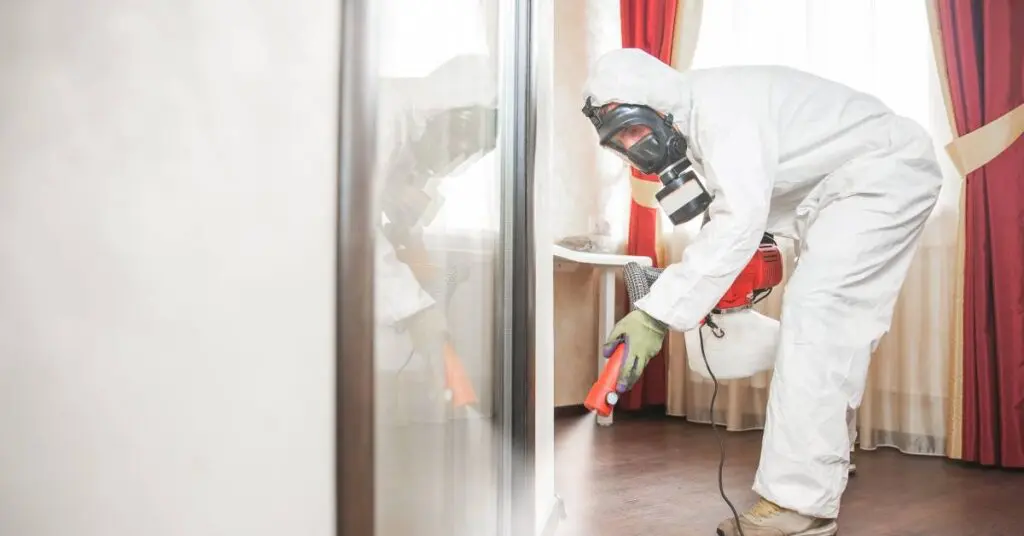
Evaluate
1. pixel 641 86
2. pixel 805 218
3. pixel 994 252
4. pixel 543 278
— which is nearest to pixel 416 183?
pixel 543 278

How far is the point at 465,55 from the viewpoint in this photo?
33.3 inches

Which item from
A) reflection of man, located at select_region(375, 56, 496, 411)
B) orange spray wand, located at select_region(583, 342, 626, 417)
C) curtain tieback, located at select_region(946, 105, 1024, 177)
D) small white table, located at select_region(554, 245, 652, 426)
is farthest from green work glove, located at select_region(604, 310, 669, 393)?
curtain tieback, located at select_region(946, 105, 1024, 177)

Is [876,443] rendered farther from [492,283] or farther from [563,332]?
[492,283]

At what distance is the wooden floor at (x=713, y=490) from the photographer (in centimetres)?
136

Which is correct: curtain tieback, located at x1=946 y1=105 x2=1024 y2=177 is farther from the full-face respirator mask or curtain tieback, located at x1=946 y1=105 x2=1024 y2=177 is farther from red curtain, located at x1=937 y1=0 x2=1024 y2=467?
the full-face respirator mask

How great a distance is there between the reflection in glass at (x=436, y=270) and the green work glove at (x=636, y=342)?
0.36 metres

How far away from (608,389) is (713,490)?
0.59 m

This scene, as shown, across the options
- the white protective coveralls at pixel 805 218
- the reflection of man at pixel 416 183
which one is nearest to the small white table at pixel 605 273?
the white protective coveralls at pixel 805 218

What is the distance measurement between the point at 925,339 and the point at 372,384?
2.16m

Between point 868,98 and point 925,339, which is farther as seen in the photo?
point 925,339

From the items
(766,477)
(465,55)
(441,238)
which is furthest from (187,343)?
(766,477)

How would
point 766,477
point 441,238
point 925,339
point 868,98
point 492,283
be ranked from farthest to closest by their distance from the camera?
point 925,339, point 868,98, point 766,477, point 492,283, point 441,238

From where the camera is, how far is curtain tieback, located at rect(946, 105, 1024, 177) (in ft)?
6.33

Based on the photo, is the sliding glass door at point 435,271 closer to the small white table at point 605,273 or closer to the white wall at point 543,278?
the white wall at point 543,278
